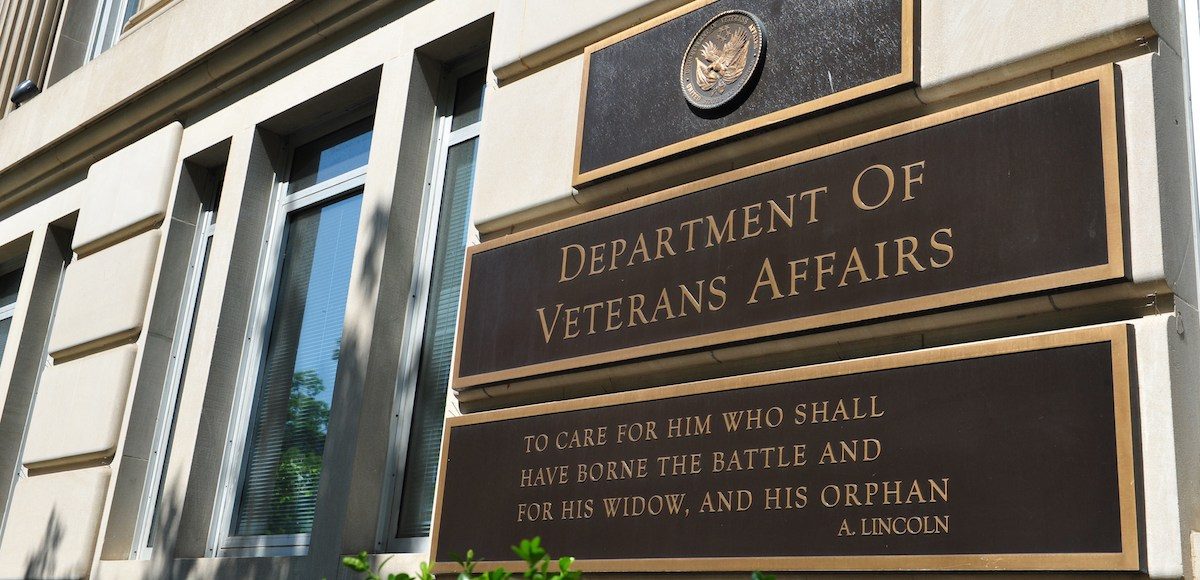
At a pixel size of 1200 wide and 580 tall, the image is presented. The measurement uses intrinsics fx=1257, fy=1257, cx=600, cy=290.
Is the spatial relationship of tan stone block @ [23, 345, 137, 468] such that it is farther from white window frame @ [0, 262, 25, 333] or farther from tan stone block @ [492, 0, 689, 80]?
tan stone block @ [492, 0, 689, 80]

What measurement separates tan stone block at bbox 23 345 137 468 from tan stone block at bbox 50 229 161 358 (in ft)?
0.45

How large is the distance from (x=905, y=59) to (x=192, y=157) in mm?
5911

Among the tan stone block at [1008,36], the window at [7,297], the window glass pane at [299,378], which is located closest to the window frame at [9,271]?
the window at [7,297]

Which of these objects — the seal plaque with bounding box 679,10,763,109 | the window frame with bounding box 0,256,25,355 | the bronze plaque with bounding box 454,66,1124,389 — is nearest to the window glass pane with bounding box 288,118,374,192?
the bronze plaque with bounding box 454,66,1124,389

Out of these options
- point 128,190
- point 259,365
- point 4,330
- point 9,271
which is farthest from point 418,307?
point 9,271

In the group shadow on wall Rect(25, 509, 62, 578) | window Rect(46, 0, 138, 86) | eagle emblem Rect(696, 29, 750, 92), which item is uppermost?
window Rect(46, 0, 138, 86)

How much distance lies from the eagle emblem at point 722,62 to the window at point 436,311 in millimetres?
1941

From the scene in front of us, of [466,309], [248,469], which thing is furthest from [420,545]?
[248,469]

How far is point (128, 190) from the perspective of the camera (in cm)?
923

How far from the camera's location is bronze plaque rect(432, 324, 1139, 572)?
12.0ft

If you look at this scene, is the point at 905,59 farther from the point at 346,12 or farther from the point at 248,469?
the point at 248,469

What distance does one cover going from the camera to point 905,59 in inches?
179

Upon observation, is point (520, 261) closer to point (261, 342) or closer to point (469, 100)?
point (469, 100)

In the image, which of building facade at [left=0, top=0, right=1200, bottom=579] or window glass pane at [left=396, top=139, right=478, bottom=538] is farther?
window glass pane at [left=396, top=139, right=478, bottom=538]
